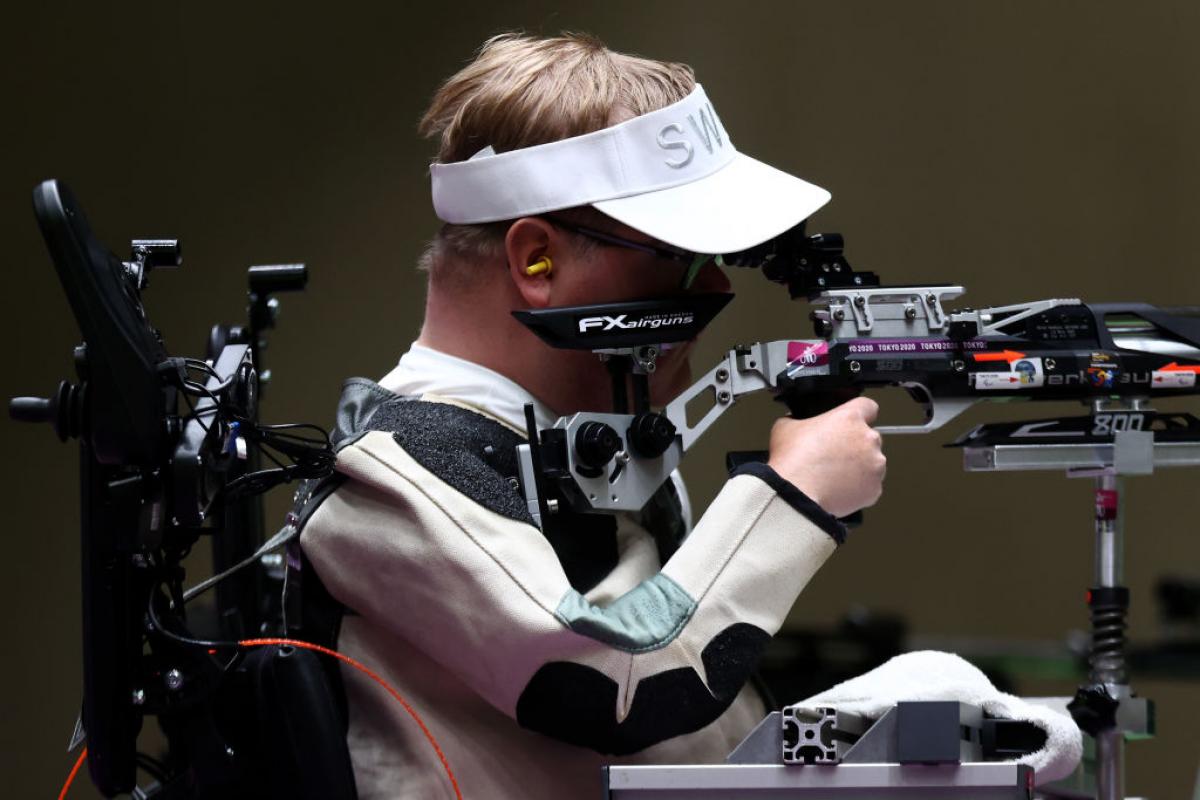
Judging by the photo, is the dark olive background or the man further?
the dark olive background

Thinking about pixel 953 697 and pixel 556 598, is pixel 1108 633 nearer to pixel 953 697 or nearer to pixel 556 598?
pixel 953 697

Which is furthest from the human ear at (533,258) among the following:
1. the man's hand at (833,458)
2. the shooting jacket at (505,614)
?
the man's hand at (833,458)

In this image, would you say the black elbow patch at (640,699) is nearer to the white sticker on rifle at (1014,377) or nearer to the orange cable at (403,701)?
the orange cable at (403,701)

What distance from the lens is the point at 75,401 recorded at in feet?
3.61

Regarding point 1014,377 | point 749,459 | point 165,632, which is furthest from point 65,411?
point 1014,377

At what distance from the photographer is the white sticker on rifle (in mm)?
1449

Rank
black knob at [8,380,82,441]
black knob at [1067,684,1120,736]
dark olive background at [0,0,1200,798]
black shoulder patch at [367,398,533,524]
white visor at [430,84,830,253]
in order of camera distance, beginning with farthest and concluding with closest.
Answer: dark olive background at [0,0,1200,798], black knob at [1067,684,1120,736], white visor at [430,84,830,253], black shoulder patch at [367,398,533,524], black knob at [8,380,82,441]

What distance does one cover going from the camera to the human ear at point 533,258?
1339 mm

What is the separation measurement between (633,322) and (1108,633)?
0.60 metres

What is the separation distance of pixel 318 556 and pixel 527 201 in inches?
14.4

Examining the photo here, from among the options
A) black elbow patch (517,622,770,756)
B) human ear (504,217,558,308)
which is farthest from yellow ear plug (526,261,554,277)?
black elbow patch (517,622,770,756)

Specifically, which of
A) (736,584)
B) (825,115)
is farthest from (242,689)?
(825,115)

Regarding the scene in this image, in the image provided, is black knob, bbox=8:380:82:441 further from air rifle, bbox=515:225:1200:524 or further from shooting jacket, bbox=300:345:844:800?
air rifle, bbox=515:225:1200:524

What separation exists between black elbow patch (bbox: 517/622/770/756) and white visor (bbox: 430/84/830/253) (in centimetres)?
36
